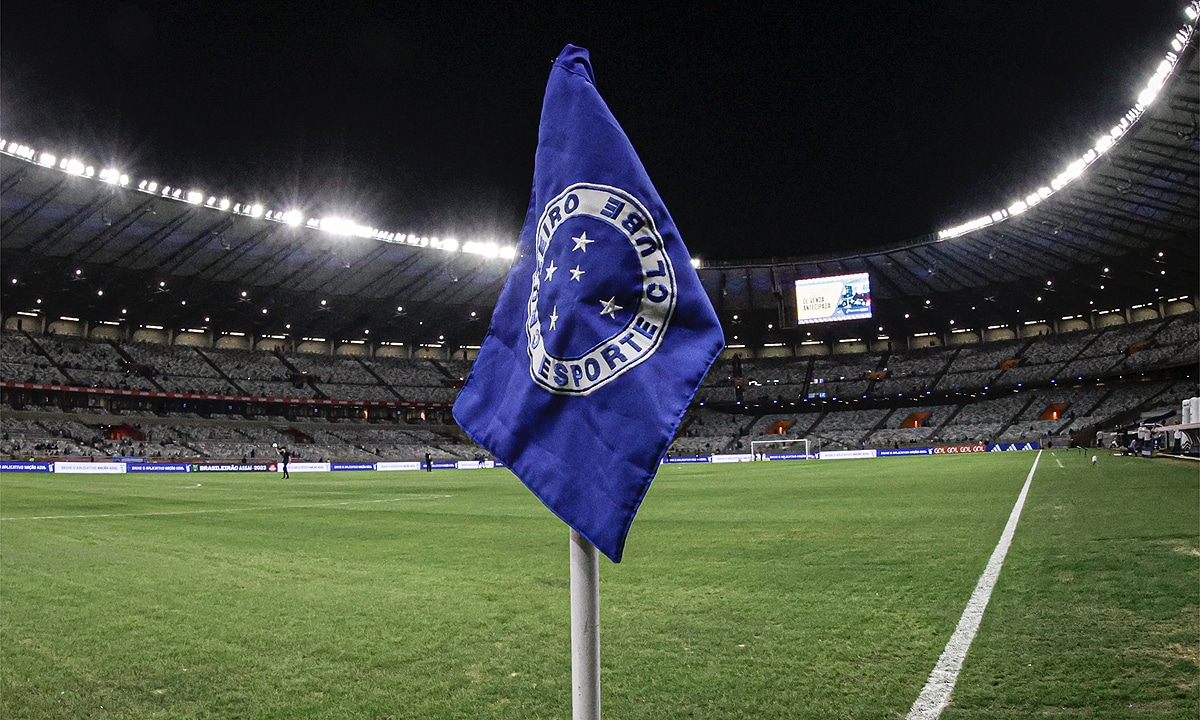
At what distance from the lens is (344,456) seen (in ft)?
190

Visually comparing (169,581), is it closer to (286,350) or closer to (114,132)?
(114,132)

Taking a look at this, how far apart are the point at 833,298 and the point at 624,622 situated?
58.0 metres

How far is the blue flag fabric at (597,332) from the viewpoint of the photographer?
1.85 m

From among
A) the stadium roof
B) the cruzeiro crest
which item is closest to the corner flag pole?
the cruzeiro crest

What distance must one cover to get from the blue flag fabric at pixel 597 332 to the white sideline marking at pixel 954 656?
208 cm

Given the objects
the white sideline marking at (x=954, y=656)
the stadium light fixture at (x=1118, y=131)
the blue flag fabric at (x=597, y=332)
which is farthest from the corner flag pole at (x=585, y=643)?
the stadium light fixture at (x=1118, y=131)

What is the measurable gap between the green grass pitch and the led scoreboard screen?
50145mm

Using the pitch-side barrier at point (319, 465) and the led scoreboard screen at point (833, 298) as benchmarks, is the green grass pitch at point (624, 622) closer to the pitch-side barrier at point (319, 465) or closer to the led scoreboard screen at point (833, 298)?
the pitch-side barrier at point (319, 465)

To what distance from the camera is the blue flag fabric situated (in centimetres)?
185

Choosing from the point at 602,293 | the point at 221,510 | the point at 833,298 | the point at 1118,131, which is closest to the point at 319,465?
the point at 221,510

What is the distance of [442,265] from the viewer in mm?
59188

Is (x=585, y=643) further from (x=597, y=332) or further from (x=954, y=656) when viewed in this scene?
(x=954, y=656)

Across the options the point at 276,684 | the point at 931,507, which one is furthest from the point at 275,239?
the point at 276,684

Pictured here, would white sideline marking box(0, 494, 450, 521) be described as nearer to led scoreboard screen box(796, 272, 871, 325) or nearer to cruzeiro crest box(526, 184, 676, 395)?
cruzeiro crest box(526, 184, 676, 395)
